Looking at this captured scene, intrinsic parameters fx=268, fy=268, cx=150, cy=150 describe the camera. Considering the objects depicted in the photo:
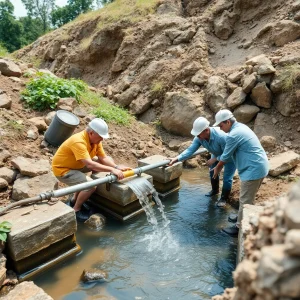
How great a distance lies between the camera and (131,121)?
8.24 m

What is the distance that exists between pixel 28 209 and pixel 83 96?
4.96 meters

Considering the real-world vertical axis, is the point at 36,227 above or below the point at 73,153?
below

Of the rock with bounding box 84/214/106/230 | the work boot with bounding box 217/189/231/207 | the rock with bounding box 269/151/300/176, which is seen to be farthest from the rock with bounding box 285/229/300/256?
the rock with bounding box 269/151/300/176

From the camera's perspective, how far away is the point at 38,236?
330 cm

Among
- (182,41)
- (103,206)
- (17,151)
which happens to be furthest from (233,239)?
(182,41)

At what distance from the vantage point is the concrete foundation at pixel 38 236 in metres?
3.18

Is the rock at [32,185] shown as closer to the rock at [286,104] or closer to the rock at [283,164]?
the rock at [283,164]

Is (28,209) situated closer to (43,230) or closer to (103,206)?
(43,230)

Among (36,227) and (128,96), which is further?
(128,96)

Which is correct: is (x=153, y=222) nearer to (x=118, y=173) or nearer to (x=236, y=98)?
(x=118, y=173)

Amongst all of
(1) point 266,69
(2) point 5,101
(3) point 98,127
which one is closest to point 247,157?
(3) point 98,127

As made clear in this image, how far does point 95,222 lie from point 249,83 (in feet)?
18.1

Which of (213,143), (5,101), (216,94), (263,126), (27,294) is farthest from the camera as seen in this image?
(216,94)

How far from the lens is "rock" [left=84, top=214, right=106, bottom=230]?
4.45 metres
